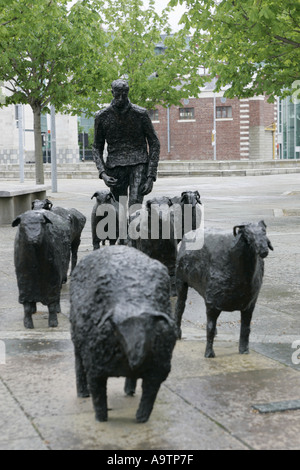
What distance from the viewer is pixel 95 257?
15.9ft

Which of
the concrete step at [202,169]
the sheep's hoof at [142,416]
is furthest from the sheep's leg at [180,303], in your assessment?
the concrete step at [202,169]

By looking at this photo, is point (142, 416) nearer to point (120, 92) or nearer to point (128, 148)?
point (120, 92)

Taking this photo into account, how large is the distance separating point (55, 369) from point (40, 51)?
60.3ft

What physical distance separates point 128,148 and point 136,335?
227 inches

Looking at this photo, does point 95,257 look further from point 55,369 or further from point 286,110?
point 286,110

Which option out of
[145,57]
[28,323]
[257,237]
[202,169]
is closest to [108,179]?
[28,323]

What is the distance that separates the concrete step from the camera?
139 feet

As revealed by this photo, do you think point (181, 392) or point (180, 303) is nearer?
point (181, 392)

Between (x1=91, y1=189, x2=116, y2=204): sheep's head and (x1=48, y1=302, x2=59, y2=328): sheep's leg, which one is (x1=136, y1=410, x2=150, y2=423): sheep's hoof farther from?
(x1=91, y1=189, x2=116, y2=204): sheep's head

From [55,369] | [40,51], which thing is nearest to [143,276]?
[55,369]

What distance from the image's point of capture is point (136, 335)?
4.07 meters

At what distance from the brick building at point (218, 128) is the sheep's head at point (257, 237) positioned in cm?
6198

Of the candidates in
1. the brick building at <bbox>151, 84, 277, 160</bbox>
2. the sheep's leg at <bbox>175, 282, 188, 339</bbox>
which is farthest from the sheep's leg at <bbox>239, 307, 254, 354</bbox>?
the brick building at <bbox>151, 84, 277, 160</bbox>

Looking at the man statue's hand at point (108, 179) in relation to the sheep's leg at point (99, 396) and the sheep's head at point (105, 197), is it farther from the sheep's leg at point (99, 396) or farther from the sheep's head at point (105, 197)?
the sheep's leg at point (99, 396)
